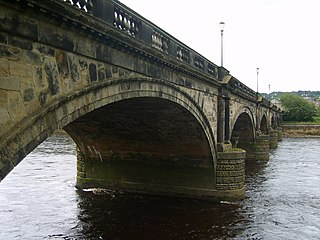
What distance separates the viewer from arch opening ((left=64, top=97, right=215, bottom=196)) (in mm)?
15531

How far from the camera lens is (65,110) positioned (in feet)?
21.7

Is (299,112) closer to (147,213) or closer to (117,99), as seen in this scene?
(147,213)

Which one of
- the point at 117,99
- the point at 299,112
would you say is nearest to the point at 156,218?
the point at 117,99

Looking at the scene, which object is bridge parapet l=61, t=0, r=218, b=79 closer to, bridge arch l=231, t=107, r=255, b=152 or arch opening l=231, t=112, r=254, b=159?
bridge arch l=231, t=107, r=255, b=152

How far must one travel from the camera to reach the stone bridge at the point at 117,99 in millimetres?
5590

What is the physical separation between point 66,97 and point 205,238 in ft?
26.3

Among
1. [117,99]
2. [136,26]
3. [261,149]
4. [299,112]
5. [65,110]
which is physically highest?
[299,112]

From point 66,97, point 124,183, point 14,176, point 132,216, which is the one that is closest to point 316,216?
point 132,216

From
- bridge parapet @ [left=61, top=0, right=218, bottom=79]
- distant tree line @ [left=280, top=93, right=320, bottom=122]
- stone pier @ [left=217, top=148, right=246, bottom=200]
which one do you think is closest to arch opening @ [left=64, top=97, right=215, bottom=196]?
stone pier @ [left=217, top=148, right=246, bottom=200]

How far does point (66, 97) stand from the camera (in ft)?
21.5

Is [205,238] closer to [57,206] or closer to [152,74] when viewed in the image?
[152,74]

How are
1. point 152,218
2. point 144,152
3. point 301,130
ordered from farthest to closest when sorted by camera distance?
point 301,130
point 144,152
point 152,218

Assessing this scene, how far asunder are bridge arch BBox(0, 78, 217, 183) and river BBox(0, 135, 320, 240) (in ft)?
17.1

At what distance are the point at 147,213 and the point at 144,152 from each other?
3.57 metres
